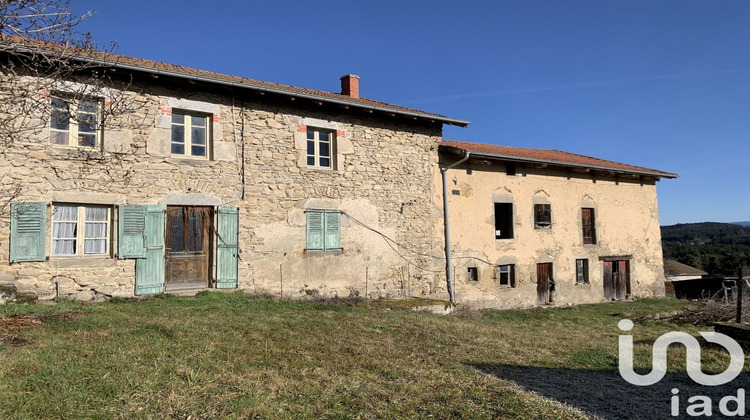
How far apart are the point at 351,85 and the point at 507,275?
728cm

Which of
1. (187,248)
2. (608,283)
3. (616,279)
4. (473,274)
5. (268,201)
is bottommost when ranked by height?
(608,283)

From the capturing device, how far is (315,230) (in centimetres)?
1091

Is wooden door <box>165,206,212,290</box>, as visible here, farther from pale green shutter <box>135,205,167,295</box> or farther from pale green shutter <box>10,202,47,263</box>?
pale green shutter <box>10,202,47,263</box>

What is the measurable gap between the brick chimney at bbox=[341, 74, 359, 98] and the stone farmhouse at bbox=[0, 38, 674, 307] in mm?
49

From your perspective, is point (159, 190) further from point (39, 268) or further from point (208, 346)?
point (208, 346)

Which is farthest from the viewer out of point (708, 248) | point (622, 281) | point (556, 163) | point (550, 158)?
point (708, 248)

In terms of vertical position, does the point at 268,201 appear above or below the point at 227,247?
above

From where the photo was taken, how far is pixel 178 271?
9.62 m

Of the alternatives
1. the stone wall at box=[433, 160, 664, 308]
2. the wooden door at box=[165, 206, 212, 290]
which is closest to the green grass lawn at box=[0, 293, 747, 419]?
the wooden door at box=[165, 206, 212, 290]

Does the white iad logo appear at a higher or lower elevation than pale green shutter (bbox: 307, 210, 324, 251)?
lower

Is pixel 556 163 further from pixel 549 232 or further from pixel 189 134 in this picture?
pixel 189 134

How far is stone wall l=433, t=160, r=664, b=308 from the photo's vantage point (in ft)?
43.3

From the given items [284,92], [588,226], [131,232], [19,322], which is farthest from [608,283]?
[19,322]

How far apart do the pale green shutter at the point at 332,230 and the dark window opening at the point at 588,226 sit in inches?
356
